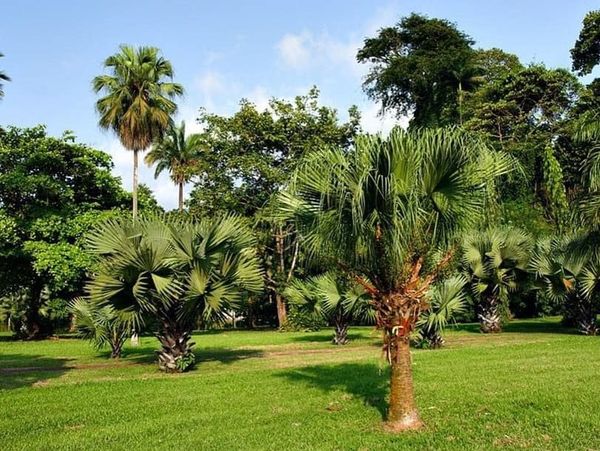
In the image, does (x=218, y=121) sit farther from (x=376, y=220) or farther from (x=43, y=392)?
(x=376, y=220)

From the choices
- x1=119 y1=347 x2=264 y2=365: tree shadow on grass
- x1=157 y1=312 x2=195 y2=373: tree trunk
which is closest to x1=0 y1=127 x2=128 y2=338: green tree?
x1=119 y1=347 x2=264 y2=365: tree shadow on grass

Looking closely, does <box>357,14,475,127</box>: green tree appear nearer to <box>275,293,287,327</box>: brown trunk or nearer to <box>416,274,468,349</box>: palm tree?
<box>275,293,287,327</box>: brown trunk

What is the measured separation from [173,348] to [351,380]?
4.68 meters

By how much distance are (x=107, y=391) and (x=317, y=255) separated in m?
5.32

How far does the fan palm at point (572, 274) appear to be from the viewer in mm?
19036

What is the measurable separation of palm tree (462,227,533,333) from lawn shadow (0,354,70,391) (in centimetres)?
1442

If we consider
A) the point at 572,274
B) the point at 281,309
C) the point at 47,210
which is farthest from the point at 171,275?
the point at 281,309

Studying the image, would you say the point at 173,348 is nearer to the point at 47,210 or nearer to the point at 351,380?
the point at 351,380

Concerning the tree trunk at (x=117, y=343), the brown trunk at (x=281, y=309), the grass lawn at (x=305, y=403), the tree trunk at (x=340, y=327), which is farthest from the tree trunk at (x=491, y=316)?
the brown trunk at (x=281, y=309)

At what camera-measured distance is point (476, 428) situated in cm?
705

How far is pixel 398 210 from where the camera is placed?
276 inches

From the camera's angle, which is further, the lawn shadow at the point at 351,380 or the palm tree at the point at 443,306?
the palm tree at the point at 443,306

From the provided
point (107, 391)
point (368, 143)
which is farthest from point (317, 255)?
point (107, 391)

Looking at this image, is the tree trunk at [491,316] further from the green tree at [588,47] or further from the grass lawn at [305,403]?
the green tree at [588,47]
